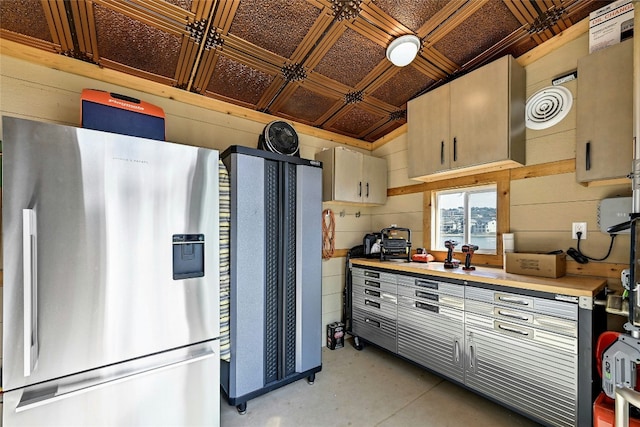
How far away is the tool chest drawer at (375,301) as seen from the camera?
8.57 ft

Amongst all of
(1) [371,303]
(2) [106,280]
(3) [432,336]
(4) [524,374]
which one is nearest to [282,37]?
(2) [106,280]

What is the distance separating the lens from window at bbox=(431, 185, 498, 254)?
259cm

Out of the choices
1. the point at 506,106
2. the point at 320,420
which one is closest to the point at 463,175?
the point at 506,106

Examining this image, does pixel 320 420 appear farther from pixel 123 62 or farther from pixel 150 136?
pixel 123 62

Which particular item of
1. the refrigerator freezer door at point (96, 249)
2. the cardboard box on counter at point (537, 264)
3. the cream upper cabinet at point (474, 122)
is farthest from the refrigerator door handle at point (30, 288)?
the cardboard box on counter at point (537, 264)

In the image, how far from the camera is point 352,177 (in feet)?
10.2

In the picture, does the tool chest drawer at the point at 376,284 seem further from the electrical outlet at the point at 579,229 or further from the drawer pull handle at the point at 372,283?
the electrical outlet at the point at 579,229

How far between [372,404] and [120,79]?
314 cm

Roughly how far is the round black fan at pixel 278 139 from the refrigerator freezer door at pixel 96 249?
2.36 ft

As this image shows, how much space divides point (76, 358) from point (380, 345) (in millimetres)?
2354

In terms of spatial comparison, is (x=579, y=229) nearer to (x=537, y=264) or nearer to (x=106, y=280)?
(x=537, y=264)

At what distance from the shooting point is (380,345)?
106 inches

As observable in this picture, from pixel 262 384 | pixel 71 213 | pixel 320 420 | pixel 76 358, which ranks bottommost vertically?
pixel 320 420

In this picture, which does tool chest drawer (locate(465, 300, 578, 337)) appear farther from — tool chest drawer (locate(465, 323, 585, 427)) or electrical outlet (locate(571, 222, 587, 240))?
electrical outlet (locate(571, 222, 587, 240))
